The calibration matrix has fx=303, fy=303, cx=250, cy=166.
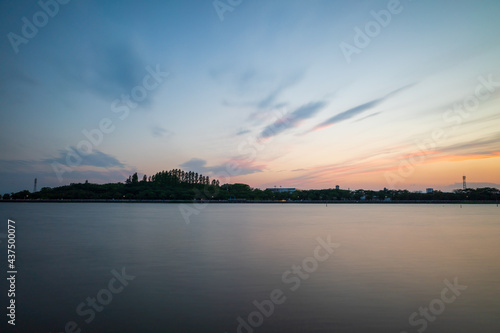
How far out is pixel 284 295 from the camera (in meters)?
13.2

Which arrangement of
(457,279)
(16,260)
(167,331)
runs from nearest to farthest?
(167,331)
(457,279)
(16,260)

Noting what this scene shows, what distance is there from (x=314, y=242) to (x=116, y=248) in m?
18.5

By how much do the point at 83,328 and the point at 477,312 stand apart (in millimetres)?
14039

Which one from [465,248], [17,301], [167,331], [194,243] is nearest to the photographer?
[167,331]

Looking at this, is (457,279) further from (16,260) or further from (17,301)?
(16,260)

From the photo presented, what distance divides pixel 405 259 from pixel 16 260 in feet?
89.3

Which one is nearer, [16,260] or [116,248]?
[16,260]

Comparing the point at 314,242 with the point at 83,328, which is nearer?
the point at 83,328

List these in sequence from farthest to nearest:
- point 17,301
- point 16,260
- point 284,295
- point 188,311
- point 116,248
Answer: point 116,248 < point 16,260 < point 284,295 < point 17,301 < point 188,311

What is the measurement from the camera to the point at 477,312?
11453 millimetres

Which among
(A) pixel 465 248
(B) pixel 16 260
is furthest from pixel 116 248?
(A) pixel 465 248

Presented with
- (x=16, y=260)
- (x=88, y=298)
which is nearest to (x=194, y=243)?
(x=16, y=260)

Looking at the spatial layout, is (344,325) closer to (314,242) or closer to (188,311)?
(188,311)

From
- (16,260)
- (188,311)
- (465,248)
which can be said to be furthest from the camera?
(465,248)
